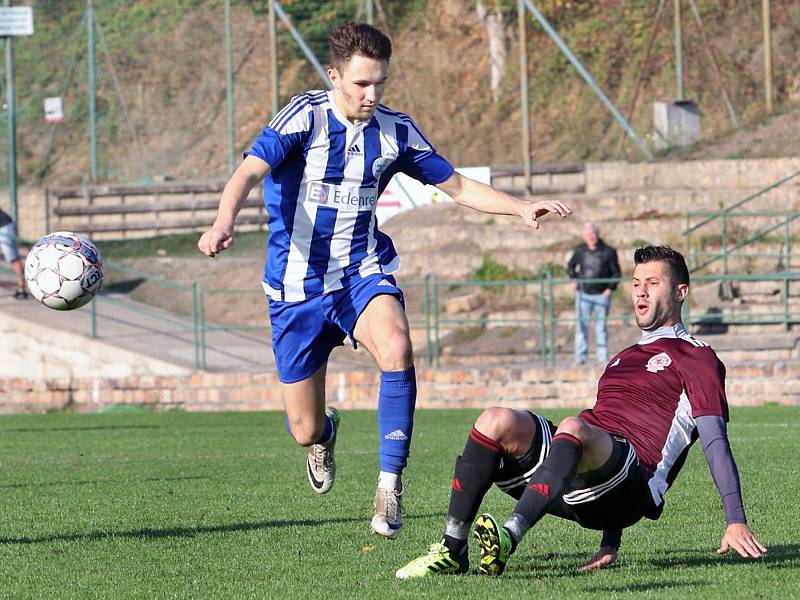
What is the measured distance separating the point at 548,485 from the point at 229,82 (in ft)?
77.1

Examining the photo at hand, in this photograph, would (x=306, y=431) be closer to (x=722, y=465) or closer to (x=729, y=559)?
(x=729, y=559)

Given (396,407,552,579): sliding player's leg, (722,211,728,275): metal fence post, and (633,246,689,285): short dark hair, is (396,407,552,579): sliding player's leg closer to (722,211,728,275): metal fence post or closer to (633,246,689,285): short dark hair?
(633,246,689,285): short dark hair

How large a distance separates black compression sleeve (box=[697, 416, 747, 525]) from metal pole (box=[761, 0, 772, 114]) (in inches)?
870

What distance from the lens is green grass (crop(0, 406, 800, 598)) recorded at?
17.9 ft

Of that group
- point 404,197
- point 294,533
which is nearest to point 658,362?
point 294,533

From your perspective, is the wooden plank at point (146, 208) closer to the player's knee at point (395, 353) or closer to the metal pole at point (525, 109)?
the metal pole at point (525, 109)

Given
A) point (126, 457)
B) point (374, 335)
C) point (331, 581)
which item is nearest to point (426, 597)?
point (331, 581)

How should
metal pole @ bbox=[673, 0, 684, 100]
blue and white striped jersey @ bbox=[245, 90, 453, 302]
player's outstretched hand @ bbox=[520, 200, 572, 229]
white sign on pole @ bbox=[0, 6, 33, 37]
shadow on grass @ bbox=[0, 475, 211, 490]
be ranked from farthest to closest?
metal pole @ bbox=[673, 0, 684, 100] < white sign on pole @ bbox=[0, 6, 33, 37] < shadow on grass @ bbox=[0, 475, 211, 490] < blue and white striped jersey @ bbox=[245, 90, 453, 302] < player's outstretched hand @ bbox=[520, 200, 572, 229]

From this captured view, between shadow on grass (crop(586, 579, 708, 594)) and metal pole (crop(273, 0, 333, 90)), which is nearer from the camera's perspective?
shadow on grass (crop(586, 579, 708, 594))

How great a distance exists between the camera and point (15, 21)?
24.2 meters

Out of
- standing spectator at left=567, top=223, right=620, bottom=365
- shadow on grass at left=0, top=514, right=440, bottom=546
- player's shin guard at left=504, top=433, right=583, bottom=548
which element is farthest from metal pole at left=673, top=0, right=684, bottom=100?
player's shin guard at left=504, top=433, right=583, bottom=548

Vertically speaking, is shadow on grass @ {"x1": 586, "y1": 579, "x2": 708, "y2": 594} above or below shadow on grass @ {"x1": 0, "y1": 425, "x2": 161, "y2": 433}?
above

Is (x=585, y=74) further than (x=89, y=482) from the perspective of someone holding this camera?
Yes

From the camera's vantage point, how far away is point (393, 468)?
20.8 ft
